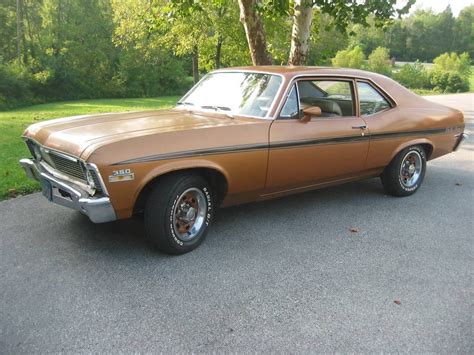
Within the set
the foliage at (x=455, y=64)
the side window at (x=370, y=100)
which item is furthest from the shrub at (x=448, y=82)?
the side window at (x=370, y=100)

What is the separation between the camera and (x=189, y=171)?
392cm

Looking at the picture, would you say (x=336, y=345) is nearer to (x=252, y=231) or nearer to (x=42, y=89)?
(x=252, y=231)

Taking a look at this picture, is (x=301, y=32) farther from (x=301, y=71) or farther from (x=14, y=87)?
(x=14, y=87)

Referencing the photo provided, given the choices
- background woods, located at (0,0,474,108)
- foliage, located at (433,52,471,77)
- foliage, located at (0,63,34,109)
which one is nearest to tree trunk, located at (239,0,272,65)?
background woods, located at (0,0,474,108)

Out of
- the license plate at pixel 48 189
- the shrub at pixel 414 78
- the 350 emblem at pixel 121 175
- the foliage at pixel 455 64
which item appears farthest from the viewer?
the foliage at pixel 455 64

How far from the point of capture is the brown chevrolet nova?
3574 millimetres

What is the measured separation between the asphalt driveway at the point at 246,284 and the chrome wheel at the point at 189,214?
0.21 meters

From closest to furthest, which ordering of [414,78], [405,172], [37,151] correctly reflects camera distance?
[37,151]
[405,172]
[414,78]

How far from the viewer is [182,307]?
3.12 metres

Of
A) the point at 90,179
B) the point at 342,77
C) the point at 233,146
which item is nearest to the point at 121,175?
the point at 90,179

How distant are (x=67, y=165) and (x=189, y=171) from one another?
1.05 m

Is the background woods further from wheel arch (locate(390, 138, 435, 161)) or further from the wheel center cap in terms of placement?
the wheel center cap

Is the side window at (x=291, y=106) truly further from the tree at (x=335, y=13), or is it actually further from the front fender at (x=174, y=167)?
the tree at (x=335, y=13)

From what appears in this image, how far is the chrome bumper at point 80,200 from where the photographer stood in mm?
3443
